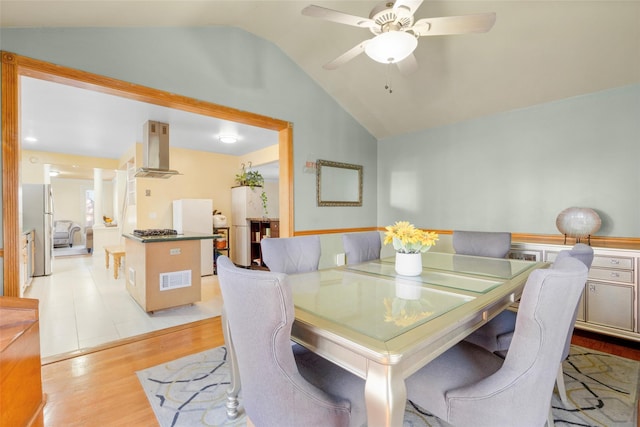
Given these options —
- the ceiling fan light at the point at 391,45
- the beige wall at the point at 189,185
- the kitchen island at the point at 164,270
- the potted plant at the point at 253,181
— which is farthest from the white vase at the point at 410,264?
the potted plant at the point at 253,181

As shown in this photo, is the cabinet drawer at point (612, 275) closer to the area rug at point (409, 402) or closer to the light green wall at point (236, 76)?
the area rug at point (409, 402)

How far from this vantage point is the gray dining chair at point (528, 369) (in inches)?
36.6

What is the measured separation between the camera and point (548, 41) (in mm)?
2533

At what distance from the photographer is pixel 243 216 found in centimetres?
584

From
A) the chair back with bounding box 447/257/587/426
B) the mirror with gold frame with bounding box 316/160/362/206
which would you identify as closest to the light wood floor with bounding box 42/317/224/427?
the chair back with bounding box 447/257/587/426

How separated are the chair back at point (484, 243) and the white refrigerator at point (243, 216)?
396cm

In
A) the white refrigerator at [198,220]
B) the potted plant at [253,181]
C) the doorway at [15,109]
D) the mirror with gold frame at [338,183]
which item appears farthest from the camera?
the potted plant at [253,181]

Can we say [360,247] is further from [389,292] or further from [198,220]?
[198,220]

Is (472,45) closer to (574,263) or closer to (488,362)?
(574,263)

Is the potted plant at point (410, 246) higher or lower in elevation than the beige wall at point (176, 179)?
lower

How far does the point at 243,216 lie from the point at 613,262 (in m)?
5.25

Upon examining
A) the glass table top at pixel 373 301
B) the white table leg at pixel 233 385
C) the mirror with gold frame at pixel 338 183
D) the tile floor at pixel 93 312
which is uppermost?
the mirror with gold frame at pixel 338 183

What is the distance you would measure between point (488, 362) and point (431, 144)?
329cm

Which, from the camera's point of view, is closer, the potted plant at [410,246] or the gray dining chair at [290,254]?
the potted plant at [410,246]
